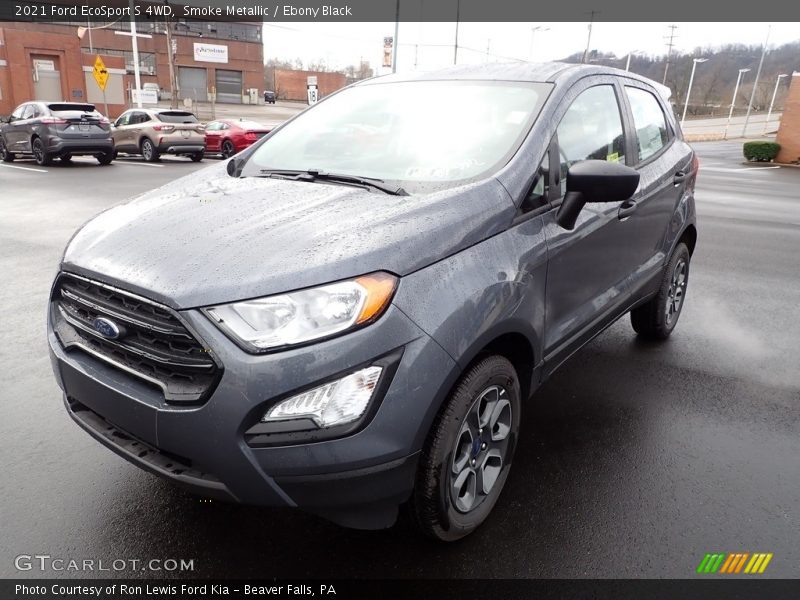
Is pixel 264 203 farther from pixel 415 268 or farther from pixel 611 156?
pixel 611 156

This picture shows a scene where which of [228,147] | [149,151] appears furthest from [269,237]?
[228,147]

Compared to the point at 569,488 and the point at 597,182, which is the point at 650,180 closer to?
the point at 597,182

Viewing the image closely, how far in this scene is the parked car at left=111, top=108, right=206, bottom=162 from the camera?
1791cm

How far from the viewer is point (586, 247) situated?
9.37 ft

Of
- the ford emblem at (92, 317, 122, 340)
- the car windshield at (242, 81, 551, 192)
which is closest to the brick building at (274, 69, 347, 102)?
the car windshield at (242, 81, 551, 192)

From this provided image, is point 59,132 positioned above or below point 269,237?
below

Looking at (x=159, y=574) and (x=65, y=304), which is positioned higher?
(x=65, y=304)

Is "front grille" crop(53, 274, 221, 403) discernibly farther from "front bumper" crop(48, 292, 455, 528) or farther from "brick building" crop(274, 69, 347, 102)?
"brick building" crop(274, 69, 347, 102)

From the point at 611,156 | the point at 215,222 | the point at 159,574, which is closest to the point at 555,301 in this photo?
the point at 611,156

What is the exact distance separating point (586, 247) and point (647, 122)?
154 centimetres

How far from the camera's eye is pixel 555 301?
2643 millimetres

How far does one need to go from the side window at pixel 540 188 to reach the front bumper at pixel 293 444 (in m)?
0.89

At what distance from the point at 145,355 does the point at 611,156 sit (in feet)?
8.52

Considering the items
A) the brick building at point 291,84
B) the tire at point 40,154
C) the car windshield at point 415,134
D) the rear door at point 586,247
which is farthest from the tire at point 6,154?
the brick building at point 291,84
